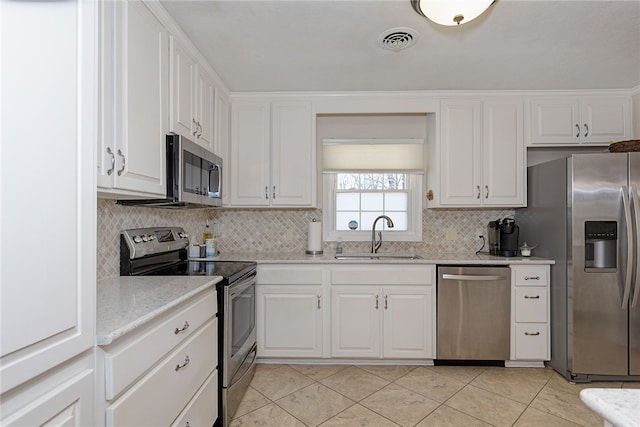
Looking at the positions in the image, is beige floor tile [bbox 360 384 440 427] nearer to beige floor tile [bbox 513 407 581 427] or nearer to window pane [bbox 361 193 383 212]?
Result: beige floor tile [bbox 513 407 581 427]

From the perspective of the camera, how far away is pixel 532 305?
272cm

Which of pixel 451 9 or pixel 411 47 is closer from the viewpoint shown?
pixel 451 9

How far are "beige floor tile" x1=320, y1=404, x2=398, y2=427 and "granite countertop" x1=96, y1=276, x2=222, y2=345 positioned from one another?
3.63ft

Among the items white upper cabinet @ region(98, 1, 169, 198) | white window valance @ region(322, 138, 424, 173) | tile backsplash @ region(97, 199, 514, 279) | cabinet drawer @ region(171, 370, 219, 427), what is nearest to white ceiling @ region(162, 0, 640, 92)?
white upper cabinet @ region(98, 1, 169, 198)

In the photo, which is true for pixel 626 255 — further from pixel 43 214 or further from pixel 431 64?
pixel 43 214

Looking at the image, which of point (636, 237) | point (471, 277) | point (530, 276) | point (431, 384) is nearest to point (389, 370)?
point (431, 384)

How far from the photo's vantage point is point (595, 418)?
2.03 m

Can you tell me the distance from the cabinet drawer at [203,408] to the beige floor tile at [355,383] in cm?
92

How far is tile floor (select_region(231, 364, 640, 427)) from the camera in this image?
2041 mm

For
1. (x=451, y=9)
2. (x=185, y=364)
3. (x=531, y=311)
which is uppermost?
(x=451, y=9)

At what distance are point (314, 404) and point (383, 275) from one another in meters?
1.08

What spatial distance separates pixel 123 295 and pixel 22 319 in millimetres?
812

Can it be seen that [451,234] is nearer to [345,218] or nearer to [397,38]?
[345,218]

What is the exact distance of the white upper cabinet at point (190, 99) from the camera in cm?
197
